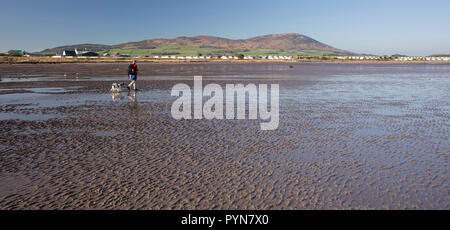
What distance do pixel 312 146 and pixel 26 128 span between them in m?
10.2

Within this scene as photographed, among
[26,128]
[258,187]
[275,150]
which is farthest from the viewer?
[26,128]

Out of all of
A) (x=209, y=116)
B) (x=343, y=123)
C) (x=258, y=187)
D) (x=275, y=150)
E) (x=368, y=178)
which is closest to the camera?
(x=258, y=187)

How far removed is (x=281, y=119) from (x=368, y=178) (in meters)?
6.44

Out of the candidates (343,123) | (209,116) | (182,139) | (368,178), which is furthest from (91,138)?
(343,123)

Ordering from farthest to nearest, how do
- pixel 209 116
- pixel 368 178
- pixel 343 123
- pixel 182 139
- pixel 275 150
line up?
pixel 209 116 < pixel 343 123 < pixel 182 139 < pixel 275 150 < pixel 368 178

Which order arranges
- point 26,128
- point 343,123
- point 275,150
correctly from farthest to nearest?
1. point 343,123
2. point 26,128
3. point 275,150

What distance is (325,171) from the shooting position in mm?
7164

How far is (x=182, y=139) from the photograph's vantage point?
32.8ft

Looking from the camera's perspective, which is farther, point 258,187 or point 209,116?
point 209,116
